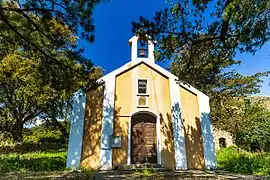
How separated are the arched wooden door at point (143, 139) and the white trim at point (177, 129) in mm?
1079

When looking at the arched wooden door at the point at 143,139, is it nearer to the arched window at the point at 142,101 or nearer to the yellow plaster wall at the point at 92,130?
the arched window at the point at 142,101

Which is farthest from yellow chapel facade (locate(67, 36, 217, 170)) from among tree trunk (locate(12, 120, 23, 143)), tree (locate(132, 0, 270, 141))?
tree trunk (locate(12, 120, 23, 143))

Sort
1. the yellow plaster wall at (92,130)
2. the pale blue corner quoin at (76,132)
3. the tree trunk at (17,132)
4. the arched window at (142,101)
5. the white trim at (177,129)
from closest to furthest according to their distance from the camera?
the pale blue corner quoin at (76,132)
the yellow plaster wall at (92,130)
the white trim at (177,129)
the arched window at (142,101)
the tree trunk at (17,132)

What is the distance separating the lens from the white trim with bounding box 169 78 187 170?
11.6 metres

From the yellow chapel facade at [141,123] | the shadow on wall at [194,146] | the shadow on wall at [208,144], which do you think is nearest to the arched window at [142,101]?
the yellow chapel facade at [141,123]

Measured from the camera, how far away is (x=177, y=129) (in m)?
12.1

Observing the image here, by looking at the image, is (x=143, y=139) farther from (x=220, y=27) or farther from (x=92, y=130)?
(x=220, y=27)

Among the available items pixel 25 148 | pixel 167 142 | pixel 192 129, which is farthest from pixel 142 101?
pixel 25 148

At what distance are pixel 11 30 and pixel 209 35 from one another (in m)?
5.94

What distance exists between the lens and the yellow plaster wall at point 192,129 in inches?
466

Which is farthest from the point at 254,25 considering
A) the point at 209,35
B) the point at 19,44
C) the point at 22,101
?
the point at 22,101

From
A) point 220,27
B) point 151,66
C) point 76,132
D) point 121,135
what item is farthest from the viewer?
point 151,66

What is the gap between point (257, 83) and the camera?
21438 mm

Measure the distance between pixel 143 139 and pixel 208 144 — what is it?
11.0 ft
